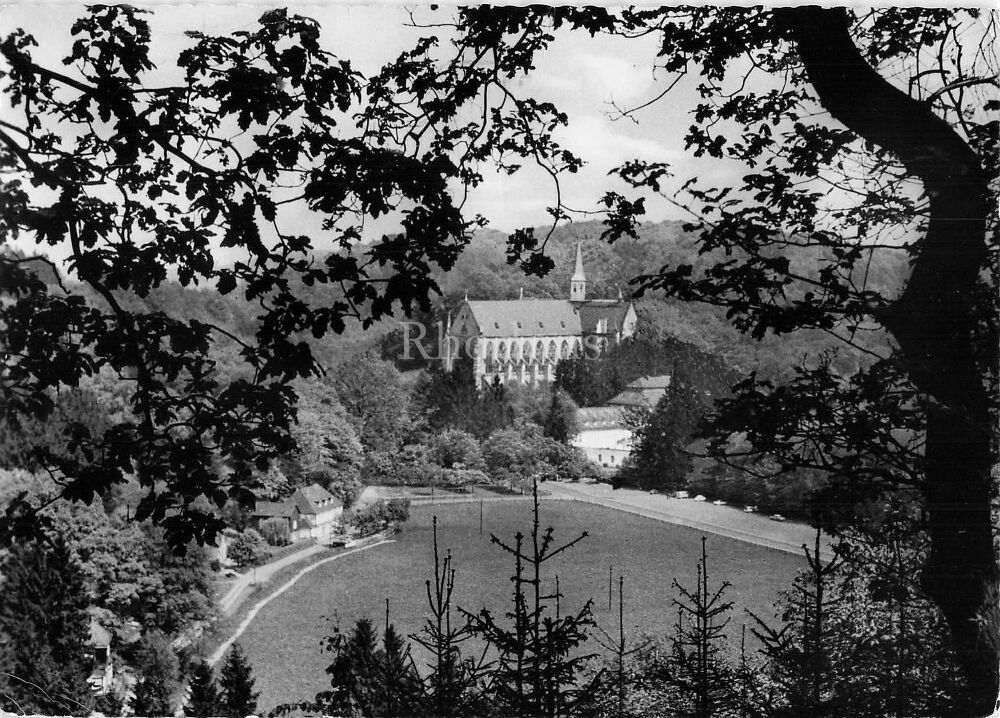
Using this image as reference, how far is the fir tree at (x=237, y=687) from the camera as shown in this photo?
134 inches

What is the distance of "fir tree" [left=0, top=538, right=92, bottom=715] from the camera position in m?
3.40

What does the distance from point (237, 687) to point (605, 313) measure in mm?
2287

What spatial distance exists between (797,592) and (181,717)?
2756 millimetres

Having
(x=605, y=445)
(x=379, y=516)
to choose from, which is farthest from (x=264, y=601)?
(x=605, y=445)

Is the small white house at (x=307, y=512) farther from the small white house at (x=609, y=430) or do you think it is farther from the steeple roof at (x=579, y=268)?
the steeple roof at (x=579, y=268)

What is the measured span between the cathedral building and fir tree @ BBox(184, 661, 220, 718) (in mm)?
1689

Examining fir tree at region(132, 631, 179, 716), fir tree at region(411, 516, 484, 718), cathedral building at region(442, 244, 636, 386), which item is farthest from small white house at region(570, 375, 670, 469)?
fir tree at region(132, 631, 179, 716)

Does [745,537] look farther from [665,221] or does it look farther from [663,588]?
[665,221]

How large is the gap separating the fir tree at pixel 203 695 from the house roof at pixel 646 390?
2.16 metres

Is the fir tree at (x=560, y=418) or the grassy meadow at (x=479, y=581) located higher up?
the fir tree at (x=560, y=418)

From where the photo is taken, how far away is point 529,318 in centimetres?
354

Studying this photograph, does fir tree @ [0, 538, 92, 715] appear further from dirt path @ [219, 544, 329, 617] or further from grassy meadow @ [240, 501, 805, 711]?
grassy meadow @ [240, 501, 805, 711]

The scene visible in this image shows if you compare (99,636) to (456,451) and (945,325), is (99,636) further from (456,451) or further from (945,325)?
(945,325)

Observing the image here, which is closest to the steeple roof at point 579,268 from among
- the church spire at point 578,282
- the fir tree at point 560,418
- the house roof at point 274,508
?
the church spire at point 578,282
